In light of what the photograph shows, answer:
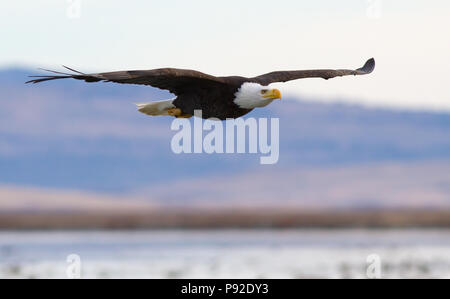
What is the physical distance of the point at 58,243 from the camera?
3011 cm

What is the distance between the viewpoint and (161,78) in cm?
1273

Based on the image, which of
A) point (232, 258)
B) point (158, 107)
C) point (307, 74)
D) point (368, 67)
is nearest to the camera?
point (158, 107)

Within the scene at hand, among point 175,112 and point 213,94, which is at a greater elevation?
point 213,94

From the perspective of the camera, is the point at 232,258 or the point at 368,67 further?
the point at 232,258

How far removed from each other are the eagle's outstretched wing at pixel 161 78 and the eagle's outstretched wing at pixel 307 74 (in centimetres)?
72

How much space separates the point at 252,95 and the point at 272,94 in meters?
0.25

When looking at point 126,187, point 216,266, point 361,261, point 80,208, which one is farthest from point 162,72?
point 126,187

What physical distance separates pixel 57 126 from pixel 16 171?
6.20 meters

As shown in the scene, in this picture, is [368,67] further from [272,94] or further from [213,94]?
[213,94]

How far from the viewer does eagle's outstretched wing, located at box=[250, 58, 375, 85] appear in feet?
45.5

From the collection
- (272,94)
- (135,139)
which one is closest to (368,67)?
(272,94)

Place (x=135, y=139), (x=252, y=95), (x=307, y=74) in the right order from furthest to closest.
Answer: (x=135, y=139) < (x=307, y=74) < (x=252, y=95)

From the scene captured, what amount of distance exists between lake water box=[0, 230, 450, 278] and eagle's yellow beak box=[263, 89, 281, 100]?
27.8 feet

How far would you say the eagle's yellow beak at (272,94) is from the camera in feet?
41.8
